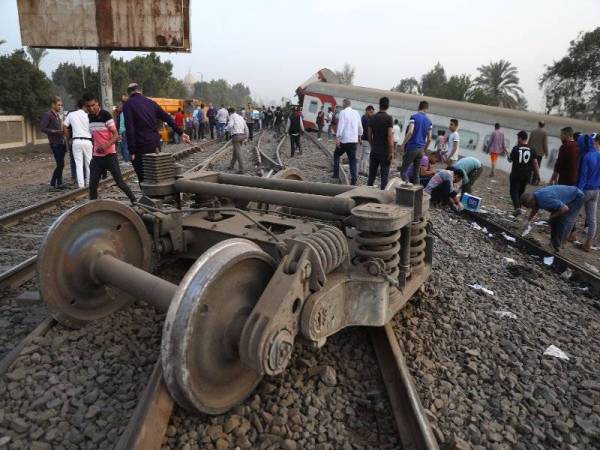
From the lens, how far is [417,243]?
12.4 ft

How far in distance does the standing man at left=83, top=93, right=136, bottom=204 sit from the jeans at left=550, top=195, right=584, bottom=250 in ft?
21.1

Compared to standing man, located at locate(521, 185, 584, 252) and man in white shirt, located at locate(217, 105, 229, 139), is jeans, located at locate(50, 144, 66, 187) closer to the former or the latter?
standing man, located at locate(521, 185, 584, 252)

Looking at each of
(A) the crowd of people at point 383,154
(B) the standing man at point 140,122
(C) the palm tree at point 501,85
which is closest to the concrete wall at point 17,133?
(A) the crowd of people at point 383,154

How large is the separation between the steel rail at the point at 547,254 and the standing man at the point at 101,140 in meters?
5.95

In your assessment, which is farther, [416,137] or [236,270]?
[416,137]

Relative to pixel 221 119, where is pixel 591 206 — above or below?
below

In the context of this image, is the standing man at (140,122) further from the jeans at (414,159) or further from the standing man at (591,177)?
the standing man at (591,177)

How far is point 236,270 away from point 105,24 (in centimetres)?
1885

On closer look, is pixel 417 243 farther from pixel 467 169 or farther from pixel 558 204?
pixel 467 169

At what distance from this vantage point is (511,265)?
18.7 ft

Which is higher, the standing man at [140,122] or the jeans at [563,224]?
the standing man at [140,122]

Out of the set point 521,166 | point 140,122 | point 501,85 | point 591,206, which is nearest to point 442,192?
point 521,166

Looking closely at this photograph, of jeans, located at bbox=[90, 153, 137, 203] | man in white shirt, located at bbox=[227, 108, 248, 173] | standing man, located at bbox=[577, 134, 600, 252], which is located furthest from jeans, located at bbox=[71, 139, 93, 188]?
standing man, located at bbox=[577, 134, 600, 252]

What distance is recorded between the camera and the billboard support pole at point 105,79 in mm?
17188
